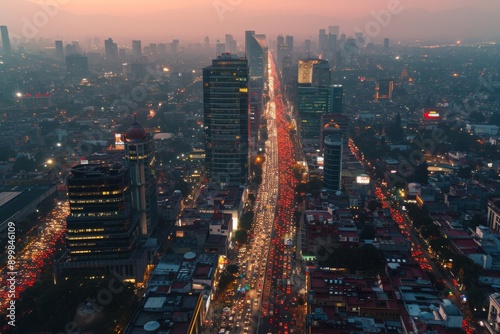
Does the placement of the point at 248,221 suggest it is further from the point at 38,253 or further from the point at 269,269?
the point at 38,253

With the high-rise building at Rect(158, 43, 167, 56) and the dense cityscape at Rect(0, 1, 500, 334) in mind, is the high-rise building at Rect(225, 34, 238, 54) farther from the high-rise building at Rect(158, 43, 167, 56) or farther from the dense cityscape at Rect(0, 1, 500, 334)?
the dense cityscape at Rect(0, 1, 500, 334)

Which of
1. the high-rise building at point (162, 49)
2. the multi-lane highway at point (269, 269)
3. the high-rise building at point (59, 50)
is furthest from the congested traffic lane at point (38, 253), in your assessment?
the high-rise building at point (162, 49)

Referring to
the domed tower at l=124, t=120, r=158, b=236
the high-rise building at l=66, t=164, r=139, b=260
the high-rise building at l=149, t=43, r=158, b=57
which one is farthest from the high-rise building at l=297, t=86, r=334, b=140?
the high-rise building at l=149, t=43, r=158, b=57

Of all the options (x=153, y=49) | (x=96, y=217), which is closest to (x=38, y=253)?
(x=96, y=217)

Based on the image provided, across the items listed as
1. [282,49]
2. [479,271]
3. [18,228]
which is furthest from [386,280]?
[282,49]

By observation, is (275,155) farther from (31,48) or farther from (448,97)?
(31,48)

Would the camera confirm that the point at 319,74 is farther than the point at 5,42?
No

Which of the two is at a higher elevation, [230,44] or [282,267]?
[230,44]
